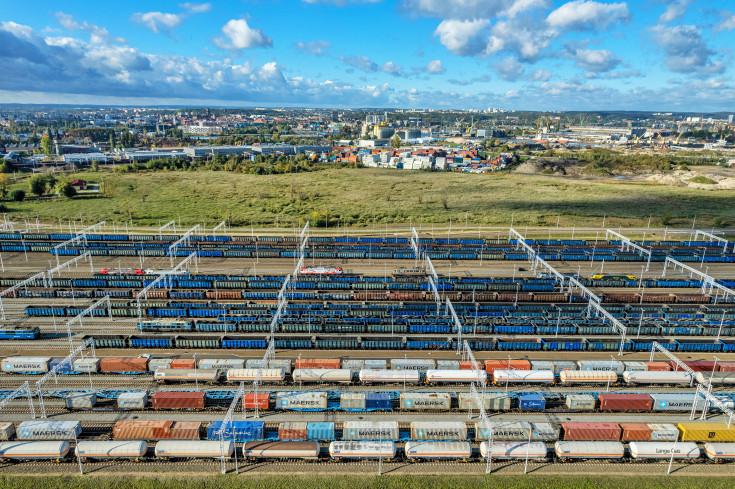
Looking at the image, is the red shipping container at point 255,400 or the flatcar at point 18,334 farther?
the flatcar at point 18,334

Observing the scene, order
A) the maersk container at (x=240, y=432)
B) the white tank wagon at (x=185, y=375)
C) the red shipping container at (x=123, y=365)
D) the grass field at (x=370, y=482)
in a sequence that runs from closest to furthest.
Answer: the grass field at (x=370, y=482)
the maersk container at (x=240, y=432)
the white tank wagon at (x=185, y=375)
the red shipping container at (x=123, y=365)

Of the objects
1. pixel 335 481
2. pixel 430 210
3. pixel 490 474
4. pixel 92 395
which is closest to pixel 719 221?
pixel 430 210

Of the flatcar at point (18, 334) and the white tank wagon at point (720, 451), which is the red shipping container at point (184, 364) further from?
the white tank wagon at point (720, 451)

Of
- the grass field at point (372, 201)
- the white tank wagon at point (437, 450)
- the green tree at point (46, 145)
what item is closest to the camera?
the white tank wagon at point (437, 450)

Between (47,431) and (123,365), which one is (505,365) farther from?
(47,431)

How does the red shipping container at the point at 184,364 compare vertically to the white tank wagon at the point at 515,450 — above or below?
above

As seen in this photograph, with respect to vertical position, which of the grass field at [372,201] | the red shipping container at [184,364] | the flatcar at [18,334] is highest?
the grass field at [372,201]

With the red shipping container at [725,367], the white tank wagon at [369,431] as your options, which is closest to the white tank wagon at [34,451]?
the white tank wagon at [369,431]

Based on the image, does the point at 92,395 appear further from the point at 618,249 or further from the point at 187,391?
the point at 618,249
